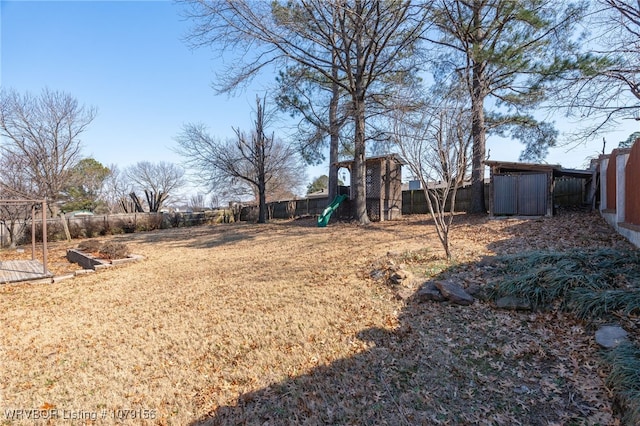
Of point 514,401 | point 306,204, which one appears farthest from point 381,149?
point 514,401

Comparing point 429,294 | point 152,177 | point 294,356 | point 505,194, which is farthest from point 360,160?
point 152,177

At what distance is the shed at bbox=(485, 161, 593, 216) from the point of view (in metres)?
9.43

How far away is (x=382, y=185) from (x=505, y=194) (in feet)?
16.2

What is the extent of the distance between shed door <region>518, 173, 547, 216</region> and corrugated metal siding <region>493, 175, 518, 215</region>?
137 mm

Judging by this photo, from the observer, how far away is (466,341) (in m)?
3.13

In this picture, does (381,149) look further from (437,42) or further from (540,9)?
(540,9)

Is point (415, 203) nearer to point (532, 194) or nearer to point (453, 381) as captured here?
point (532, 194)

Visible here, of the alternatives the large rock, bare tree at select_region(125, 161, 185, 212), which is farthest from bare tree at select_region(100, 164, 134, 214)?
the large rock

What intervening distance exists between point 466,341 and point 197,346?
9.56 ft

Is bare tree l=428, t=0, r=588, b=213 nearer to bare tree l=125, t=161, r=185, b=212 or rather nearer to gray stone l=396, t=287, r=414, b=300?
gray stone l=396, t=287, r=414, b=300

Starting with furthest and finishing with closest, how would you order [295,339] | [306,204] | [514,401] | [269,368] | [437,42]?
[306,204], [437,42], [295,339], [269,368], [514,401]

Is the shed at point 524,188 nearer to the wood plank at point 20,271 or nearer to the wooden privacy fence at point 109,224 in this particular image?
the wood plank at point 20,271

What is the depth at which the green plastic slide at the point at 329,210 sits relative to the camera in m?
13.0

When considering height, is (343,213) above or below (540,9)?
below
